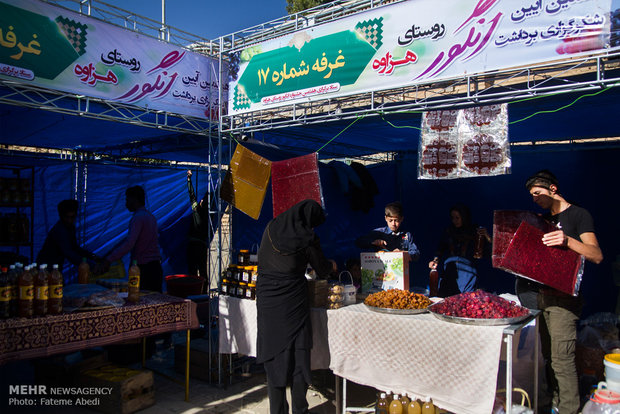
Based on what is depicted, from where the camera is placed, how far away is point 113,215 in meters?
7.97

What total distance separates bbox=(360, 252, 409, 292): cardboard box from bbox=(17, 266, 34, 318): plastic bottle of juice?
2629mm

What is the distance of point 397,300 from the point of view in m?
3.22

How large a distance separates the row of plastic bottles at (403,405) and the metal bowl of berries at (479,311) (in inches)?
22.9

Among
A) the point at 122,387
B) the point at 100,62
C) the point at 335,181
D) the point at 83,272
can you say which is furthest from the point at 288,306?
the point at 335,181

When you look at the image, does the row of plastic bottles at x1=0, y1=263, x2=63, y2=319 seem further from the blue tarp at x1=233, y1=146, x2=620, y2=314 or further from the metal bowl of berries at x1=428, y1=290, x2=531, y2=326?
the metal bowl of berries at x1=428, y1=290, x2=531, y2=326

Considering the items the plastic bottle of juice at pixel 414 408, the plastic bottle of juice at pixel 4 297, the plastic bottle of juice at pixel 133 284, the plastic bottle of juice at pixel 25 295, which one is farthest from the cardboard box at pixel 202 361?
the plastic bottle of juice at pixel 414 408

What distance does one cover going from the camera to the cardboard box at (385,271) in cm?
369

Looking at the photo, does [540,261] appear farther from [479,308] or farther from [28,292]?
[28,292]

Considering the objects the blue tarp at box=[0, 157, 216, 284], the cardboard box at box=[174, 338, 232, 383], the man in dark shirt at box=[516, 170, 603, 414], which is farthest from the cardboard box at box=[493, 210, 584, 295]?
the blue tarp at box=[0, 157, 216, 284]

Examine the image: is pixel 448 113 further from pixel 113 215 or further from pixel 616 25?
pixel 113 215

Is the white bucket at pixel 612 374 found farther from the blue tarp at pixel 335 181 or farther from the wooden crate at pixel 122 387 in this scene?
the wooden crate at pixel 122 387

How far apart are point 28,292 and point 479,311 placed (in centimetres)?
318

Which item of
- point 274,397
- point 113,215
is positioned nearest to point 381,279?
point 274,397

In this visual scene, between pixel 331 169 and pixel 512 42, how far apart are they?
387 centimetres
